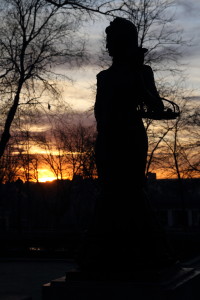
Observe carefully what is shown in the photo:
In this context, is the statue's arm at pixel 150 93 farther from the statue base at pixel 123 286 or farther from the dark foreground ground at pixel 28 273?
the dark foreground ground at pixel 28 273

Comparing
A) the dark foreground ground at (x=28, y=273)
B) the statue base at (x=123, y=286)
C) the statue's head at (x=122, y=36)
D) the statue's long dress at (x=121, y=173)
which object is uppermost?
the statue's head at (x=122, y=36)

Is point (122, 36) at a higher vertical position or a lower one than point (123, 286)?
higher

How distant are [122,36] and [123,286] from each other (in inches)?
108

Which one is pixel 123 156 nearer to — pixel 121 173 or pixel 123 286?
pixel 121 173

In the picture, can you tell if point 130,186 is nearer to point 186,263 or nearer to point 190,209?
point 186,263

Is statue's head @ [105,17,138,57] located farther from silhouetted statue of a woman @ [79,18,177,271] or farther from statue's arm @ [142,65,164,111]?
statue's arm @ [142,65,164,111]

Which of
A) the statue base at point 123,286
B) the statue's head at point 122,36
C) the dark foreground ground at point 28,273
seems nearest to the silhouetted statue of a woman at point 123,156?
the statue's head at point 122,36

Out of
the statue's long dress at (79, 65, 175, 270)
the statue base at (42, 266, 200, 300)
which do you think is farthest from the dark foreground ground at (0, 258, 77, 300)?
the statue's long dress at (79, 65, 175, 270)

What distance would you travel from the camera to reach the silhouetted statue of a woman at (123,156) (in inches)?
242

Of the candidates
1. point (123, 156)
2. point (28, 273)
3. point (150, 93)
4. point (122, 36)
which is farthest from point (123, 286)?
point (28, 273)

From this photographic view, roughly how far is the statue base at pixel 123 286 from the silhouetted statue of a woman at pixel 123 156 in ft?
0.62

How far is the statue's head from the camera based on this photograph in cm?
641

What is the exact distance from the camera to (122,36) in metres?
6.42

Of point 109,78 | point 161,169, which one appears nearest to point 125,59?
point 109,78
